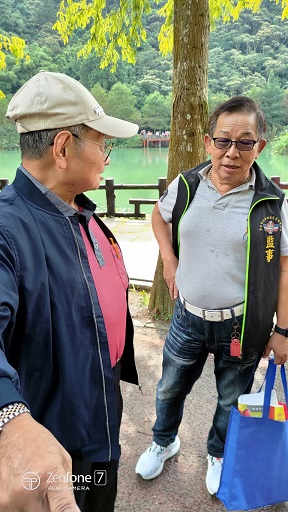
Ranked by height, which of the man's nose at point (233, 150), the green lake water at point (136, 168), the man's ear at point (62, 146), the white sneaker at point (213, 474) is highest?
the man's ear at point (62, 146)

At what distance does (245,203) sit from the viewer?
1.55 meters

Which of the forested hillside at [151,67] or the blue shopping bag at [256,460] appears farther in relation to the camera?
the forested hillside at [151,67]

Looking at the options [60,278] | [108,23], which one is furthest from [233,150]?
[108,23]

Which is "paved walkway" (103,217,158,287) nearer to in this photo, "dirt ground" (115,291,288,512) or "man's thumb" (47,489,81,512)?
"dirt ground" (115,291,288,512)

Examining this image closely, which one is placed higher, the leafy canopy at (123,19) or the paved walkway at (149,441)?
the leafy canopy at (123,19)

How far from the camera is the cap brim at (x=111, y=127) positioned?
3.78 ft

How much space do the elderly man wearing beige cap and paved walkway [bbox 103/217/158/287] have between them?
3230 mm

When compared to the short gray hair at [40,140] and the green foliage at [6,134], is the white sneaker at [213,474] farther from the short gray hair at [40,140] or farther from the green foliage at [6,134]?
the green foliage at [6,134]

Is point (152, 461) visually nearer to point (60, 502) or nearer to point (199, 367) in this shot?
point (199, 367)

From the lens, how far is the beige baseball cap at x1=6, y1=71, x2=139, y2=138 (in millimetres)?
1083

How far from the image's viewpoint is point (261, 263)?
150 cm

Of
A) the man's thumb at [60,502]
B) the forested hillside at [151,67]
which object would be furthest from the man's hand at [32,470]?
the forested hillside at [151,67]

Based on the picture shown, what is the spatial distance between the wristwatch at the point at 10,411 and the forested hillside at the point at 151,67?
36.2m

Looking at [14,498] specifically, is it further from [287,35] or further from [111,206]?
[287,35]
